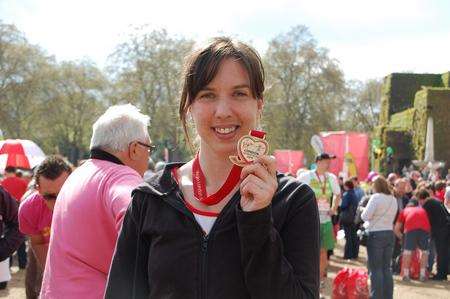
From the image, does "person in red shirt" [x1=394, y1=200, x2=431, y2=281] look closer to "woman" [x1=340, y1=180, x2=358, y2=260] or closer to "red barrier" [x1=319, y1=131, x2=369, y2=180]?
"woman" [x1=340, y1=180, x2=358, y2=260]

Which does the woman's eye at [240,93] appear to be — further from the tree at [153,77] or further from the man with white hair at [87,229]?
the tree at [153,77]

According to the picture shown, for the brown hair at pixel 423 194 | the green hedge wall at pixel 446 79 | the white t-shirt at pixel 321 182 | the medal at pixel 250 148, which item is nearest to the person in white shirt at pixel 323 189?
the white t-shirt at pixel 321 182

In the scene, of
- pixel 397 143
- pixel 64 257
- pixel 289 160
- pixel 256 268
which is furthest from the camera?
pixel 397 143

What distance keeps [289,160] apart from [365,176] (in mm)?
5755

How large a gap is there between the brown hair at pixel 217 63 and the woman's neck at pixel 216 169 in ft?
0.59

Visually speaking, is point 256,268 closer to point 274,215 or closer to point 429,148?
point 274,215

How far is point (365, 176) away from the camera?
1947 centimetres

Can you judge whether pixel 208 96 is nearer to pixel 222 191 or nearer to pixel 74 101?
pixel 222 191

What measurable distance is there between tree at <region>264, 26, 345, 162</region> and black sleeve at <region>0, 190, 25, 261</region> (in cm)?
3795

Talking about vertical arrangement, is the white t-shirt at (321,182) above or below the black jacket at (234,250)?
below

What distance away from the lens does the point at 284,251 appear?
1736mm

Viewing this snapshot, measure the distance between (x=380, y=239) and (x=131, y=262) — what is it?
24.1 ft

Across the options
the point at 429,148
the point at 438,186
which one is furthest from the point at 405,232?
the point at 429,148

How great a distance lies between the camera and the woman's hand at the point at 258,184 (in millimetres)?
1595
